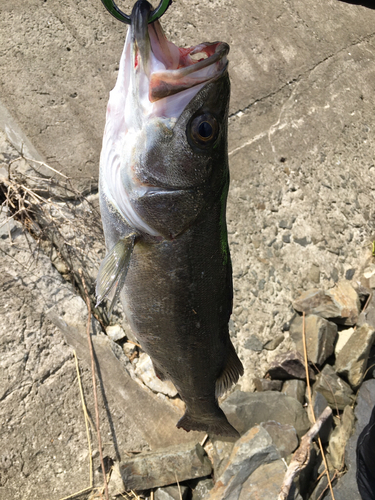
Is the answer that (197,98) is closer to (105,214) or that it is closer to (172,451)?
(105,214)

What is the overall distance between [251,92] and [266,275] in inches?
66.1

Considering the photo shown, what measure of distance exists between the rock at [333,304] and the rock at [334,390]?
18.6 inches

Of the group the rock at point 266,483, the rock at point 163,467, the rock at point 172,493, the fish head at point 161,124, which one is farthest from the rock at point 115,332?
the fish head at point 161,124

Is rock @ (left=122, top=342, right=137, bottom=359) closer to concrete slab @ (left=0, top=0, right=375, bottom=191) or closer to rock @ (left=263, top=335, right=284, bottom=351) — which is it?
rock @ (left=263, top=335, right=284, bottom=351)

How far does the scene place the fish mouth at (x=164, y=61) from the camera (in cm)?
134

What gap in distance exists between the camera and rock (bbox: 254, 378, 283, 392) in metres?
3.32

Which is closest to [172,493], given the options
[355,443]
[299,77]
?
[355,443]

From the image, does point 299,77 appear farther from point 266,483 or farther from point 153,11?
point 266,483

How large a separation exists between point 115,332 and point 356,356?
1809mm

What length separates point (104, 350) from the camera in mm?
2965

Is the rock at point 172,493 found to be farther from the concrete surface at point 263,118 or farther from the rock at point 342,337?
the rock at point 342,337

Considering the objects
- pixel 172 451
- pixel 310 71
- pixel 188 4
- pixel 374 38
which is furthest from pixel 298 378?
pixel 374 38

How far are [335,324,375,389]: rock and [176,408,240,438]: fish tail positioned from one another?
1550 millimetres

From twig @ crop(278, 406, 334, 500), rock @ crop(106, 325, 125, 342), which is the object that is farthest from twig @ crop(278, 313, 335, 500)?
rock @ crop(106, 325, 125, 342)
